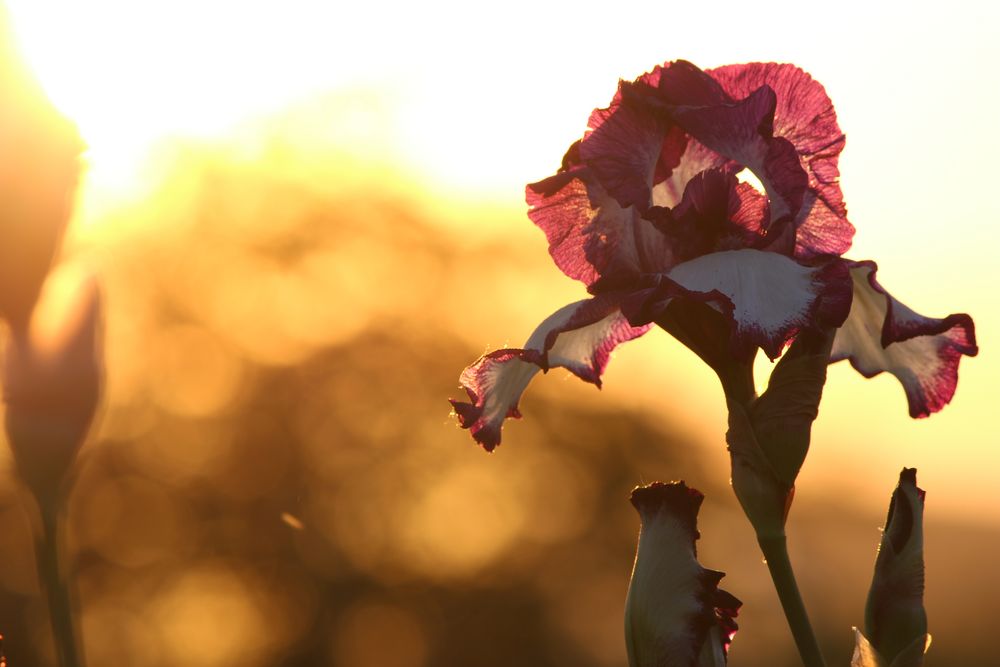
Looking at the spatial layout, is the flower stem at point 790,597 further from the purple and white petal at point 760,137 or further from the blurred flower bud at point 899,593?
the purple and white petal at point 760,137

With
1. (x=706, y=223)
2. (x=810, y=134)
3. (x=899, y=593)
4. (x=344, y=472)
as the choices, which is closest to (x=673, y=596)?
(x=899, y=593)

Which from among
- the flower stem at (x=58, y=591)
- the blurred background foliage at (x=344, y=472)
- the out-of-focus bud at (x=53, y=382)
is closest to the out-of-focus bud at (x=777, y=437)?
the flower stem at (x=58, y=591)

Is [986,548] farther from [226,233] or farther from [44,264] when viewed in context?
[44,264]

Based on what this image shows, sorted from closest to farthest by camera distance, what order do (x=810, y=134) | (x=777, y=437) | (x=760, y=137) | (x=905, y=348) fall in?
(x=777, y=437) → (x=760, y=137) → (x=810, y=134) → (x=905, y=348)

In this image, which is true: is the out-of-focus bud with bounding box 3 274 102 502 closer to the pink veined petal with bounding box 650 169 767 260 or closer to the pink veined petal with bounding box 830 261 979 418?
the pink veined petal with bounding box 650 169 767 260

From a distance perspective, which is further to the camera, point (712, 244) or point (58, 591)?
point (712, 244)

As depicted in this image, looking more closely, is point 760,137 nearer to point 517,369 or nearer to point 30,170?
point 517,369

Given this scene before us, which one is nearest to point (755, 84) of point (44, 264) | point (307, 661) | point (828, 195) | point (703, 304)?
point (828, 195)
